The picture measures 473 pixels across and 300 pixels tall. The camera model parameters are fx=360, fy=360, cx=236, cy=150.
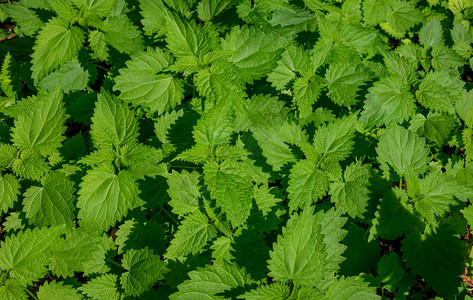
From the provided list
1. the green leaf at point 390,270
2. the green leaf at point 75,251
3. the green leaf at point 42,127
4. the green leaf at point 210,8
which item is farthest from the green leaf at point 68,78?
the green leaf at point 390,270

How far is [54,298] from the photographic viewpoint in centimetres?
286

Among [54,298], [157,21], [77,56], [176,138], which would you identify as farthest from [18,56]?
[54,298]

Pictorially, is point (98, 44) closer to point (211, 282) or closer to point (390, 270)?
point (211, 282)

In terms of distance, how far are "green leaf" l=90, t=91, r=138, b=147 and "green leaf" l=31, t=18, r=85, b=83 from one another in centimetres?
69

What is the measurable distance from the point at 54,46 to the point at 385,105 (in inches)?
126

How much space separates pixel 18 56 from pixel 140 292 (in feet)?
10.2

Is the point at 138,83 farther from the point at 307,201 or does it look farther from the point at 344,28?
the point at 344,28

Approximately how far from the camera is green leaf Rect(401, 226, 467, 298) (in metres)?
3.02

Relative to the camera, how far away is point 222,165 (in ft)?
9.20

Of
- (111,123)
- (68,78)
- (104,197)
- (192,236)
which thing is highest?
(68,78)

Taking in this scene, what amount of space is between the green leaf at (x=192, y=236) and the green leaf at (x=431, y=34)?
140 inches

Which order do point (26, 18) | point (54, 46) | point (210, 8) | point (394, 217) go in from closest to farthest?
point (394, 217) → point (54, 46) → point (210, 8) → point (26, 18)

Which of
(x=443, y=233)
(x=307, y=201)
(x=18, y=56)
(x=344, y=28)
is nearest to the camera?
(x=307, y=201)

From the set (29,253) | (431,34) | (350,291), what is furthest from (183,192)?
(431,34)
